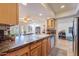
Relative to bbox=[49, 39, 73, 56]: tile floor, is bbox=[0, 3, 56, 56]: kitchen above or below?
above

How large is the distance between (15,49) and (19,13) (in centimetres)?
48

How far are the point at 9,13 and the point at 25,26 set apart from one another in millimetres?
273

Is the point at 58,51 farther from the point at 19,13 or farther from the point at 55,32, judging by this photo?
the point at 19,13

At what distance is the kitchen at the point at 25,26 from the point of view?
59.1 inches

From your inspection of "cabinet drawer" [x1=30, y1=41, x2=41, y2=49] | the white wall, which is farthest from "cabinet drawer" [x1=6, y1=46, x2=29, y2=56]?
the white wall

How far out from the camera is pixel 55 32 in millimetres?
1635

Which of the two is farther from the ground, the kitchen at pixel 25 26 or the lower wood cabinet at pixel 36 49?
the kitchen at pixel 25 26

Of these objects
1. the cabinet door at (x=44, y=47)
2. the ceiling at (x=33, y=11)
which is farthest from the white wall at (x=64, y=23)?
the cabinet door at (x=44, y=47)

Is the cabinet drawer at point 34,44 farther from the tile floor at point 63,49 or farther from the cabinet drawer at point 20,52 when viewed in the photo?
the tile floor at point 63,49

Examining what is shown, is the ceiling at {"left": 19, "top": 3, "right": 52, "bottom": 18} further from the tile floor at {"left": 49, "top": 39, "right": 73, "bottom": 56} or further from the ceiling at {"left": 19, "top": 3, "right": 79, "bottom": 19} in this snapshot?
the tile floor at {"left": 49, "top": 39, "right": 73, "bottom": 56}

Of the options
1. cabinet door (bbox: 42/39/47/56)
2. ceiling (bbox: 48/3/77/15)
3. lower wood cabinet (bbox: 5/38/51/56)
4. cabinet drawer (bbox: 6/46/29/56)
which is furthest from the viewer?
cabinet door (bbox: 42/39/47/56)

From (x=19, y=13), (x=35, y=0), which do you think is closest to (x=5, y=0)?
(x=19, y=13)

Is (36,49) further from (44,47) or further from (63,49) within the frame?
(63,49)

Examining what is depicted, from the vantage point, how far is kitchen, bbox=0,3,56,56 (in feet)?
4.92
